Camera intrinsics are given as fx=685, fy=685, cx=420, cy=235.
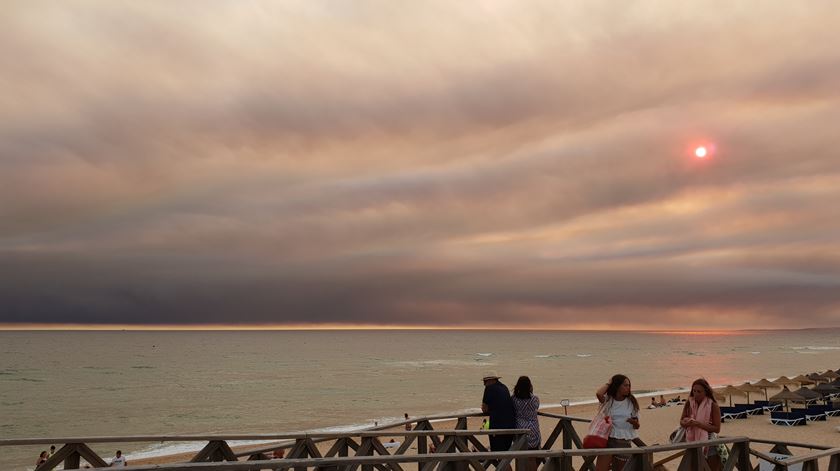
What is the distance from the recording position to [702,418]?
8188 mm

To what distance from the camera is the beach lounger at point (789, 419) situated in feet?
104

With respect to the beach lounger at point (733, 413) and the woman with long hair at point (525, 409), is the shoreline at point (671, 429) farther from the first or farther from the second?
the woman with long hair at point (525, 409)

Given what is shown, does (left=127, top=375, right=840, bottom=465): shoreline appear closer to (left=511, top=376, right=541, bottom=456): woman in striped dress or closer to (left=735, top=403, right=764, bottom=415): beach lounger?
(left=735, top=403, right=764, bottom=415): beach lounger

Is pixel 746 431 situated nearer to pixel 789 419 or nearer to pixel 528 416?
pixel 789 419

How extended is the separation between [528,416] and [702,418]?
Result: 244 cm

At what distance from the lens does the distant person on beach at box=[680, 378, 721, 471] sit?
26.5ft

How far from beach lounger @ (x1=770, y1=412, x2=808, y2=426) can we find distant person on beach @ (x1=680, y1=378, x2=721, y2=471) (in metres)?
27.6

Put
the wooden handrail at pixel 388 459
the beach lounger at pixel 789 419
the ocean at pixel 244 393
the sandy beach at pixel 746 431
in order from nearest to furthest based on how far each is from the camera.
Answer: the wooden handrail at pixel 388 459 < the sandy beach at pixel 746 431 < the beach lounger at pixel 789 419 < the ocean at pixel 244 393

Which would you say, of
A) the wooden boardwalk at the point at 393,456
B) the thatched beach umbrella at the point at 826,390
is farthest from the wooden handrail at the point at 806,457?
the thatched beach umbrella at the point at 826,390

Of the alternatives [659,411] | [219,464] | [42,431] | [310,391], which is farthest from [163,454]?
[310,391]

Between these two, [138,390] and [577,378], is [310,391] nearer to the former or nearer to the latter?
[138,390]

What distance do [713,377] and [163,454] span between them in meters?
76.7

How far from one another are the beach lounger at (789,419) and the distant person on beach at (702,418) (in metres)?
27.6

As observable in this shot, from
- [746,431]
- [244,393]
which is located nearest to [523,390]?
[746,431]
